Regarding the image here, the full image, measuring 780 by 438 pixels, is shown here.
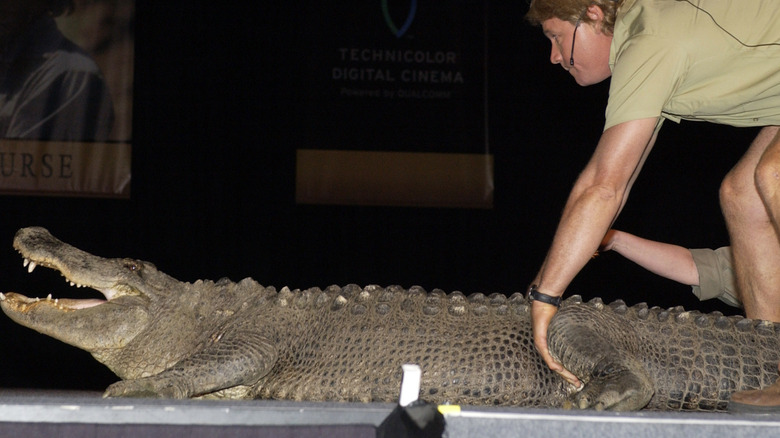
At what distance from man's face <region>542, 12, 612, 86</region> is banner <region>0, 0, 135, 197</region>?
3022 mm

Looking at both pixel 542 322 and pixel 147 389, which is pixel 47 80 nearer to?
pixel 147 389

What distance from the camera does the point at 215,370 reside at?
6.58ft

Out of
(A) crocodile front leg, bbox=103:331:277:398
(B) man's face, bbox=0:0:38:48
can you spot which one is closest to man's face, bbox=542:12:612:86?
(A) crocodile front leg, bbox=103:331:277:398

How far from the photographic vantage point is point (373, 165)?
4.48 m

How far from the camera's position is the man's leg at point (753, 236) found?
224 centimetres

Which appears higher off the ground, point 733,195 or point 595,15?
point 595,15

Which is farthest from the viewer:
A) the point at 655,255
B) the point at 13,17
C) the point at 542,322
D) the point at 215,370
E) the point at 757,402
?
the point at 13,17

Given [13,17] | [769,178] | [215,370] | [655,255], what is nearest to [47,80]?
[13,17]

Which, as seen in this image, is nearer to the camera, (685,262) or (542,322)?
(542,322)

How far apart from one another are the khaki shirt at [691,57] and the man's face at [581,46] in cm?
5

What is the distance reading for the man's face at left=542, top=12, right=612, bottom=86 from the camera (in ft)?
6.16

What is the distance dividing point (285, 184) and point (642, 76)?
3.07 m

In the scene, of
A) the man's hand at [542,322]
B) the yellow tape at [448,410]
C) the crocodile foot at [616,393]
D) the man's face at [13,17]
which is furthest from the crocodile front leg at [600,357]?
the man's face at [13,17]

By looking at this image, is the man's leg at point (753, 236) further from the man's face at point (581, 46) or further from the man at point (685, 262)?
the man's face at point (581, 46)
